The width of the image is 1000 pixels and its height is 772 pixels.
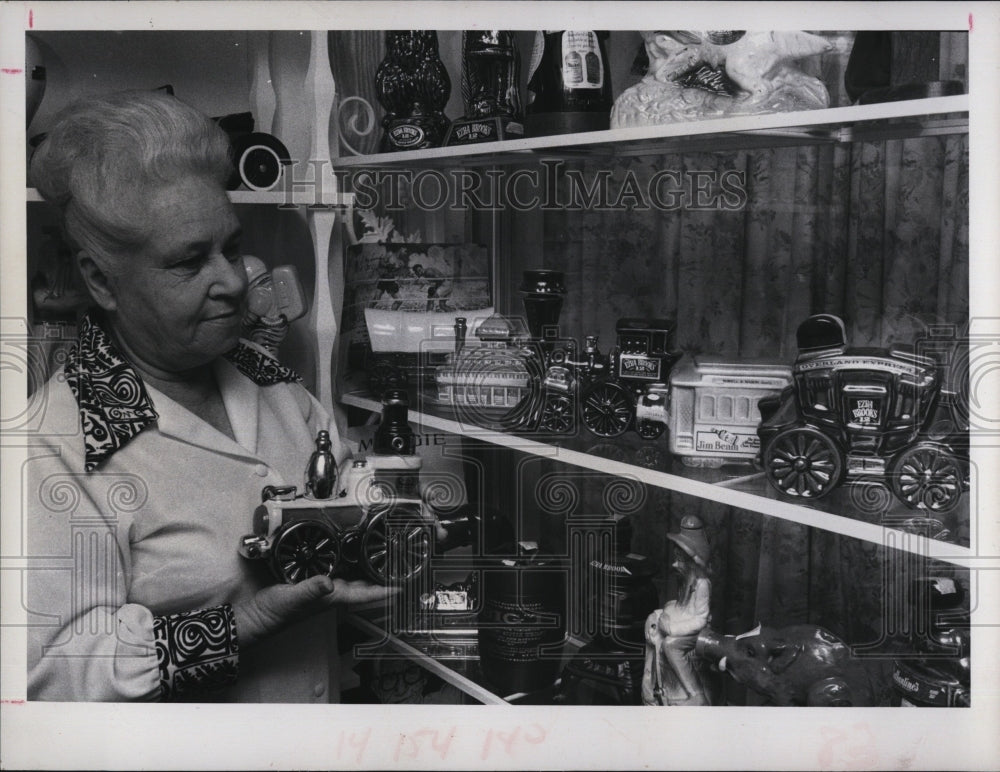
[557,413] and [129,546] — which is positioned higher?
[557,413]

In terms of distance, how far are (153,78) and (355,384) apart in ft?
1.69

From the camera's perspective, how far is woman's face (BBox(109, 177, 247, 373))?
4.40 feet

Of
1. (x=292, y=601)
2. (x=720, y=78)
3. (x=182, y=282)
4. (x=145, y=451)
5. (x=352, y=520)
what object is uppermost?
(x=720, y=78)

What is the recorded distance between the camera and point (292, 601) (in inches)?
55.8

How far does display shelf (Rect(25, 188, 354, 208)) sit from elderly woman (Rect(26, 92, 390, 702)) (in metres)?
0.02

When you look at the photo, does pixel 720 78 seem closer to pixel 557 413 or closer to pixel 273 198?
pixel 557 413

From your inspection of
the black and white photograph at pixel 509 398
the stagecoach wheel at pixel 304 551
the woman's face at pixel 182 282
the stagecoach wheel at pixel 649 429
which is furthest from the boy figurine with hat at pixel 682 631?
the woman's face at pixel 182 282

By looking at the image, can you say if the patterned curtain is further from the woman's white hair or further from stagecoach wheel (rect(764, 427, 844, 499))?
the woman's white hair

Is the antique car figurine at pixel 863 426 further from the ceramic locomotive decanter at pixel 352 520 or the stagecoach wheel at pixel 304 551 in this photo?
the stagecoach wheel at pixel 304 551

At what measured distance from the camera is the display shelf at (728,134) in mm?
1221

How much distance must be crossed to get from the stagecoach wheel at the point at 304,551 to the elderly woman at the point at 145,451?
0.07 ft

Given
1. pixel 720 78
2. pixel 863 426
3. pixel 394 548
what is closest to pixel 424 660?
pixel 394 548

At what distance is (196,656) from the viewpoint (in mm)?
1378

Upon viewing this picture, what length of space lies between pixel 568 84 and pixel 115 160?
64 centimetres
